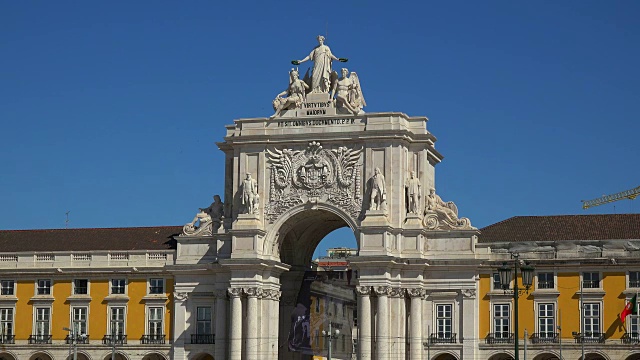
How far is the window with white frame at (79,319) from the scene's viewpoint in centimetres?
9481

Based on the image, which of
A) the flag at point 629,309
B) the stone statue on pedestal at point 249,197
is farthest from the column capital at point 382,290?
the flag at point 629,309

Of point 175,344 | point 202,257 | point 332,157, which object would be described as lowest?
point 175,344

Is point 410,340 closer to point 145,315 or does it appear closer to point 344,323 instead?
point 344,323

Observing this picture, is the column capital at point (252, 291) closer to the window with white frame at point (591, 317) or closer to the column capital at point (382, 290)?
the column capital at point (382, 290)

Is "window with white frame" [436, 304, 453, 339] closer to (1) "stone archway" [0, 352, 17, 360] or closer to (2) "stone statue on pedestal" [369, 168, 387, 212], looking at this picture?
(2) "stone statue on pedestal" [369, 168, 387, 212]

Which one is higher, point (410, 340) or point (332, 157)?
point (332, 157)

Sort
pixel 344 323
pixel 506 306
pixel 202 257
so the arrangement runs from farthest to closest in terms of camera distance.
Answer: pixel 344 323, pixel 202 257, pixel 506 306

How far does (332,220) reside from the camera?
94.9m

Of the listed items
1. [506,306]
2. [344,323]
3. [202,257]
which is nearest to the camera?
[506,306]

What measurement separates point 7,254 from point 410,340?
3022 centimetres

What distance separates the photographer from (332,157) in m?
90.4

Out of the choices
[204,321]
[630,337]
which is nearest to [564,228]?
[630,337]

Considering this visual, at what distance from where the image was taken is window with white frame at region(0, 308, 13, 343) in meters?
96.1

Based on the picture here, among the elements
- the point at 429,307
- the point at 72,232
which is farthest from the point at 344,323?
the point at 72,232
